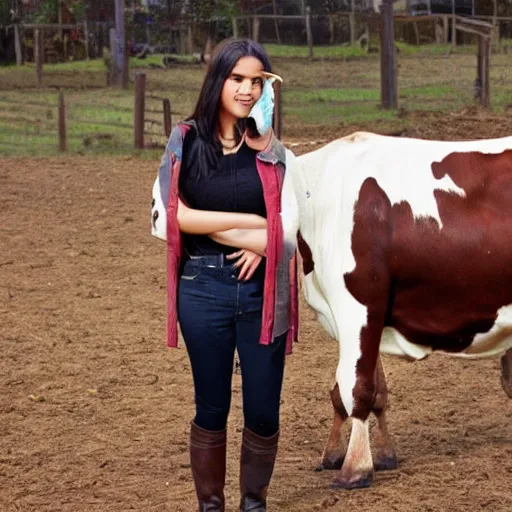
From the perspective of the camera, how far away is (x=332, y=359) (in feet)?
22.6

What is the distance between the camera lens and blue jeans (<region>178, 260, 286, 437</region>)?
4219 mm

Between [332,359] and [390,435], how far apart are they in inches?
53.2

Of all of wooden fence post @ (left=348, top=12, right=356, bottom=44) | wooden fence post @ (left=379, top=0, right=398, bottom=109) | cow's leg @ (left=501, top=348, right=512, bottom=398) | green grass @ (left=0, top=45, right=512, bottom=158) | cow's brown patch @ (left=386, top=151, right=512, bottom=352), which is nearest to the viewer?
cow's brown patch @ (left=386, top=151, right=512, bottom=352)

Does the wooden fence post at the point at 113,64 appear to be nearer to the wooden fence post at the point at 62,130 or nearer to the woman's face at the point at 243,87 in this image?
the wooden fence post at the point at 62,130

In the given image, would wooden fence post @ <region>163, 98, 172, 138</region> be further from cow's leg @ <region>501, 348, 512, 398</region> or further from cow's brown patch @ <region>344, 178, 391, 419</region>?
cow's brown patch @ <region>344, 178, 391, 419</region>

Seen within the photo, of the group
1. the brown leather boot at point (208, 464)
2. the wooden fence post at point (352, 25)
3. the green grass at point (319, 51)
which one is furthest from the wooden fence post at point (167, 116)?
the wooden fence post at point (352, 25)

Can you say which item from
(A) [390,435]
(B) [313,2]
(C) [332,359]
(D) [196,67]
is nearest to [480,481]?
(A) [390,435]

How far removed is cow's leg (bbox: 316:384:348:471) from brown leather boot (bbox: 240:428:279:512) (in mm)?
814

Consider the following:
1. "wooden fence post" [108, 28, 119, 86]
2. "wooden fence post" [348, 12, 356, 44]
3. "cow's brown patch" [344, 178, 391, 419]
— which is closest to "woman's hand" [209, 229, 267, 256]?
"cow's brown patch" [344, 178, 391, 419]

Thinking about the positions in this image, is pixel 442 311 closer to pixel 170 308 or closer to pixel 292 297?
pixel 292 297

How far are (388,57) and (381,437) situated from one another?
42.1ft

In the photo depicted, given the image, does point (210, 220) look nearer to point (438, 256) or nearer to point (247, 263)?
point (247, 263)

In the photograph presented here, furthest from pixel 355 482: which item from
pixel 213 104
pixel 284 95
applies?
pixel 284 95

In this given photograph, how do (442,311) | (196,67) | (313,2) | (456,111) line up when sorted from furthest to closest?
(313,2) → (196,67) → (456,111) → (442,311)
